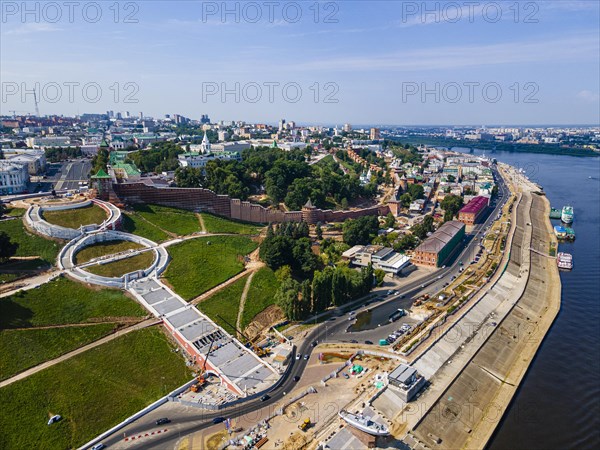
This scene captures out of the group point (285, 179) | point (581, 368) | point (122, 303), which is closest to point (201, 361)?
point (122, 303)

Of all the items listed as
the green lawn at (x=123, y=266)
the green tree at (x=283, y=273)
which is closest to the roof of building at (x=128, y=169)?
the green lawn at (x=123, y=266)

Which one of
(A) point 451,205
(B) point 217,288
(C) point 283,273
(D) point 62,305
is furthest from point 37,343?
(A) point 451,205

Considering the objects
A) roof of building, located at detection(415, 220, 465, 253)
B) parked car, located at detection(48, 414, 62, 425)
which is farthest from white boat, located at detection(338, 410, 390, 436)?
roof of building, located at detection(415, 220, 465, 253)

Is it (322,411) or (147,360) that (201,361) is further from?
(322,411)

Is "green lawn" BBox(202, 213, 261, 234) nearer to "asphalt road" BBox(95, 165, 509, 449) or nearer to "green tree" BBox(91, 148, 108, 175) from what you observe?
"asphalt road" BBox(95, 165, 509, 449)

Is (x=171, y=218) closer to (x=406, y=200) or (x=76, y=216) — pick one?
(x=76, y=216)
